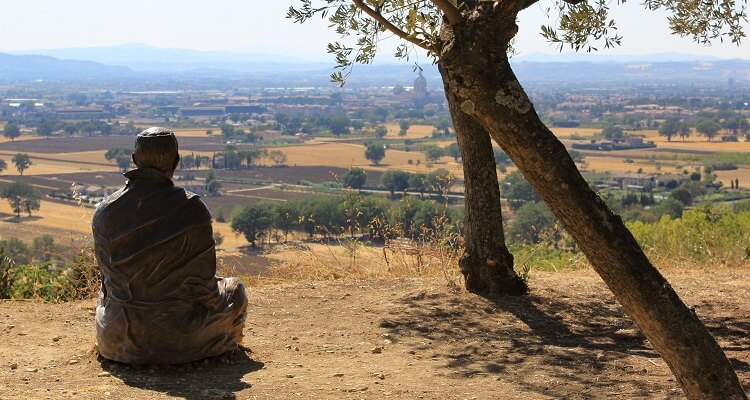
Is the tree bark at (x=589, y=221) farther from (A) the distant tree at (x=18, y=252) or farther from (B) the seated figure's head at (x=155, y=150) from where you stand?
(A) the distant tree at (x=18, y=252)

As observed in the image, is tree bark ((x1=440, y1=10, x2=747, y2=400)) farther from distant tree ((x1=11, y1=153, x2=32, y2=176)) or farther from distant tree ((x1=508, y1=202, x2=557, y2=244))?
distant tree ((x1=11, y1=153, x2=32, y2=176))

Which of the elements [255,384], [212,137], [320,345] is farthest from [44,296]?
[212,137]

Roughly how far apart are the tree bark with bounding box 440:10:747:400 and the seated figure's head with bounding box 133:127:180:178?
2406 millimetres

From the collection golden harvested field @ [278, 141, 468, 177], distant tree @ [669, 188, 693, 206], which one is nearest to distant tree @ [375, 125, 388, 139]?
golden harvested field @ [278, 141, 468, 177]

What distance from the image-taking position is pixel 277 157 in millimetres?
49562

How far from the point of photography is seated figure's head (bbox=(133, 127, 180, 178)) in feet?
20.2

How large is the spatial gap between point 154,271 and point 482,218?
328 cm

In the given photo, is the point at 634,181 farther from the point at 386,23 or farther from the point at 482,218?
the point at 386,23

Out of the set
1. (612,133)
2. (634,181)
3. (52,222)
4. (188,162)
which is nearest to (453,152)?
(634,181)

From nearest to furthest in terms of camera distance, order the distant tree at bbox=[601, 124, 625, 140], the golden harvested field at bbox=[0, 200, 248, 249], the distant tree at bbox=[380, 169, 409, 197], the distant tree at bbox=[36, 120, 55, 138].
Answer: the golden harvested field at bbox=[0, 200, 248, 249] < the distant tree at bbox=[380, 169, 409, 197] < the distant tree at bbox=[36, 120, 55, 138] < the distant tree at bbox=[601, 124, 625, 140]

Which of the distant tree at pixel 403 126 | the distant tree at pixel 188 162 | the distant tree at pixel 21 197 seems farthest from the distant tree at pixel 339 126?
the distant tree at pixel 21 197

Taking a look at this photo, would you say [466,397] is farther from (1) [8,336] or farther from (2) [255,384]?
(1) [8,336]

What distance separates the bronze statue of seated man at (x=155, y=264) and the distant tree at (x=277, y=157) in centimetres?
4088

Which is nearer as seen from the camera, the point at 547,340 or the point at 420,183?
the point at 547,340
